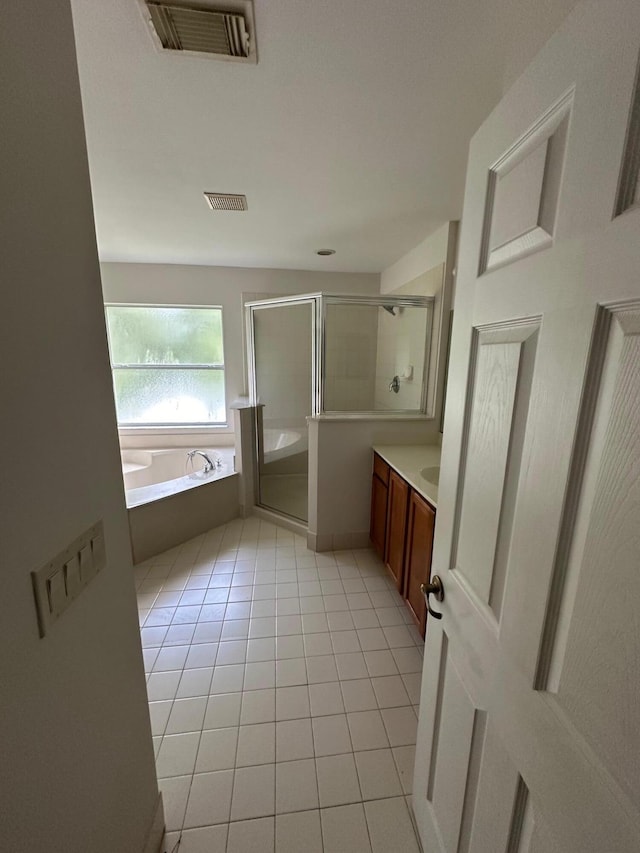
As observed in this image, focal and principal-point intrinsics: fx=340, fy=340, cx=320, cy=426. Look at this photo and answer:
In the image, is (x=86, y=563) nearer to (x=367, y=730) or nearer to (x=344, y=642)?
(x=367, y=730)

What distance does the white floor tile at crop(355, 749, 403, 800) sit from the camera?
1205mm

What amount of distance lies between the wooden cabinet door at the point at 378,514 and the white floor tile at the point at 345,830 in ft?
4.46

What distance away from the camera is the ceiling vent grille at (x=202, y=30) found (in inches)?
37.8

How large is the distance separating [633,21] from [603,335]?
35 centimetres

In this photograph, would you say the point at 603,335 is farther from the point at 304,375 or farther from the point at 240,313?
the point at 240,313

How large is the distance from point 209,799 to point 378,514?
1.67 meters

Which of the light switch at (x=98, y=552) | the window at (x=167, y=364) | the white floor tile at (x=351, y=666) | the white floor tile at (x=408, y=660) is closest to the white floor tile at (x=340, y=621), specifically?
the white floor tile at (x=351, y=666)

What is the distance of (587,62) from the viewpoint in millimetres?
444

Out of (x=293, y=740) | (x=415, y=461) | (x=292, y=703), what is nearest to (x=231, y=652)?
(x=292, y=703)

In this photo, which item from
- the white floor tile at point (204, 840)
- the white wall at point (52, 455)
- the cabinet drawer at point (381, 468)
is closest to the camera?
the white wall at point (52, 455)

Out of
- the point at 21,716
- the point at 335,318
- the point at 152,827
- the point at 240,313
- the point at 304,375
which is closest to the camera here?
the point at 21,716

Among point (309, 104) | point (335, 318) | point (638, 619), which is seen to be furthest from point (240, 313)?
point (638, 619)

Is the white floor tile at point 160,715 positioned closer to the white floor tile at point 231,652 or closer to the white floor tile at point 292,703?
the white floor tile at point 231,652

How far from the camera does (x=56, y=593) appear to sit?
0.63 m
